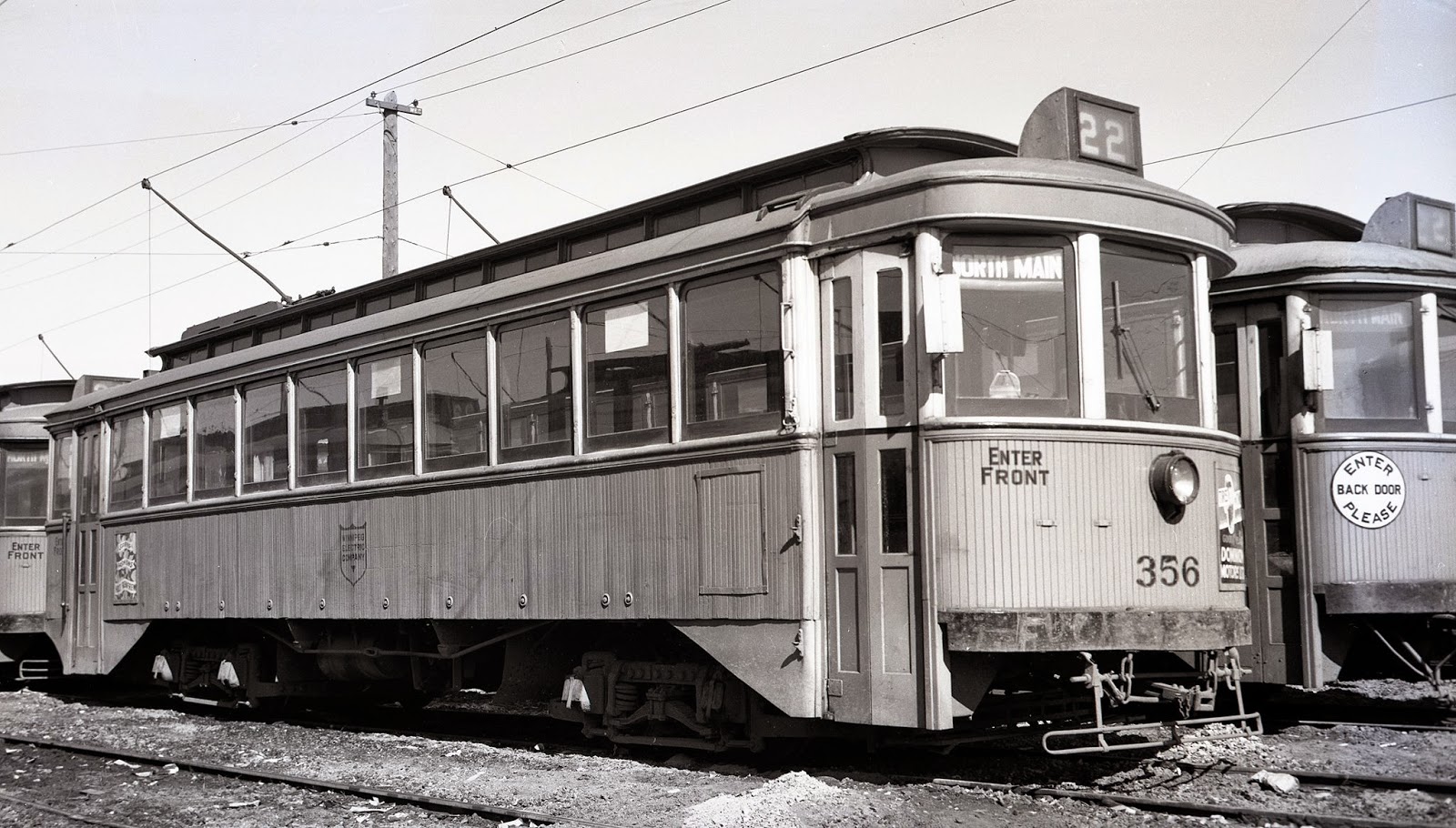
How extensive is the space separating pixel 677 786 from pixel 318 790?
7.58 feet

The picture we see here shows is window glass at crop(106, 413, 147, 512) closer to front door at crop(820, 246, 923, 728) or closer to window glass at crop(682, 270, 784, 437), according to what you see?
window glass at crop(682, 270, 784, 437)

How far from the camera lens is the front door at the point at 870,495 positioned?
698 cm

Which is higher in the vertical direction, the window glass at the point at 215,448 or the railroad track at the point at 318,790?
the window glass at the point at 215,448

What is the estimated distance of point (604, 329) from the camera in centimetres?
862

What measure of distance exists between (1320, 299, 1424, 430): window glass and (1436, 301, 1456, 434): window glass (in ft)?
0.77

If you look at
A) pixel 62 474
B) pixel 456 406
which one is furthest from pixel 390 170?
pixel 456 406

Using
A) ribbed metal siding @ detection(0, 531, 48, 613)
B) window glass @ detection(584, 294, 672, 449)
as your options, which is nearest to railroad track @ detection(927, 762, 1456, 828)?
window glass @ detection(584, 294, 672, 449)

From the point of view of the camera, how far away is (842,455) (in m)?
7.29

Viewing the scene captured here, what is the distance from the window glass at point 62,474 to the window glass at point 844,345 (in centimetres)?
1058

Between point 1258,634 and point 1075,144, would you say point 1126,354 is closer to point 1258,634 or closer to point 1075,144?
point 1075,144

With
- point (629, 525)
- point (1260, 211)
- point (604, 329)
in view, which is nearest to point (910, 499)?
point (629, 525)

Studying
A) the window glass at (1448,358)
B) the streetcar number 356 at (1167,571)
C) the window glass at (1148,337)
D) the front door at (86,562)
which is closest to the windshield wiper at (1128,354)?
the window glass at (1148,337)

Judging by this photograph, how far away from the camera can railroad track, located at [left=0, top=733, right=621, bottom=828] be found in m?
7.14

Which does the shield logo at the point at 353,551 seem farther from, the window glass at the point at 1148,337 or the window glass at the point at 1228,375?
the window glass at the point at 1228,375
